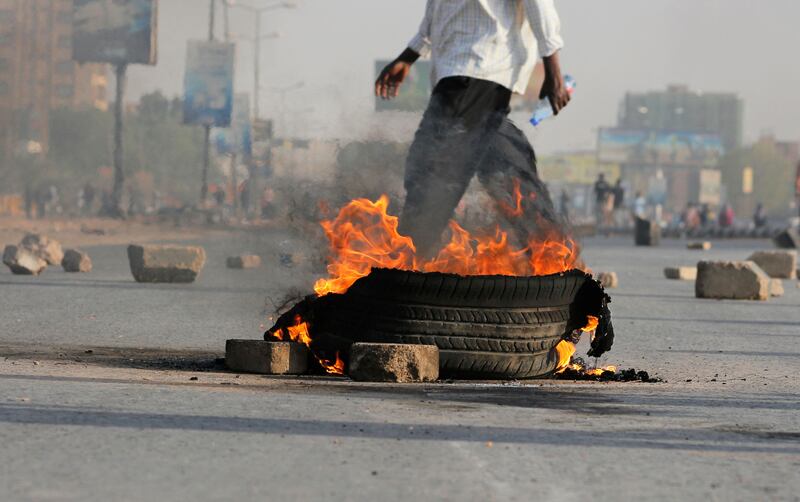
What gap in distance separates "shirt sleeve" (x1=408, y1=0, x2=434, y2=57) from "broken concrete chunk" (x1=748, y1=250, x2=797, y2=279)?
17094 millimetres

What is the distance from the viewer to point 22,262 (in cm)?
2078

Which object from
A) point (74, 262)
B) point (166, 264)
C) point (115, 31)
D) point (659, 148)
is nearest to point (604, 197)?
point (115, 31)

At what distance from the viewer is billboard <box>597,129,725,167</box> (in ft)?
602

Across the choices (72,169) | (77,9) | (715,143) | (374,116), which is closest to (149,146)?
(72,169)

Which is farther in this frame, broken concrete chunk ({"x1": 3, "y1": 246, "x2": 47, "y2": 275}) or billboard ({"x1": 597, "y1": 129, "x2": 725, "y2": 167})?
billboard ({"x1": 597, "y1": 129, "x2": 725, "y2": 167})

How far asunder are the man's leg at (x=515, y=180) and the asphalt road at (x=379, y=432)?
107 cm

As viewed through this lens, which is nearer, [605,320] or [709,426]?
[709,426]

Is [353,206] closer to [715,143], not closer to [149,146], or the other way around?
[149,146]

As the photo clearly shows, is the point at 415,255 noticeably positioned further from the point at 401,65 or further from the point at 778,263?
the point at 778,263

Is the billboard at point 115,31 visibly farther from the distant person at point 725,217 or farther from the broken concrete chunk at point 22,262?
the broken concrete chunk at point 22,262

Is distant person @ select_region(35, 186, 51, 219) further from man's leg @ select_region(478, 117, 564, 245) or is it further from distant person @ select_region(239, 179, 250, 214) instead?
man's leg @ select_region(478, 117, 564, 245)

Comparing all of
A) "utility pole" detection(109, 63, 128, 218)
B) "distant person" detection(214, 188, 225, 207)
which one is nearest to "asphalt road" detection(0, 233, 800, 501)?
"distant person" detection(214, 188, 225, 207)

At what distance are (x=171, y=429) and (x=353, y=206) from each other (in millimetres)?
3276

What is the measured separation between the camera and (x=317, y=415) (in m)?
6.62
